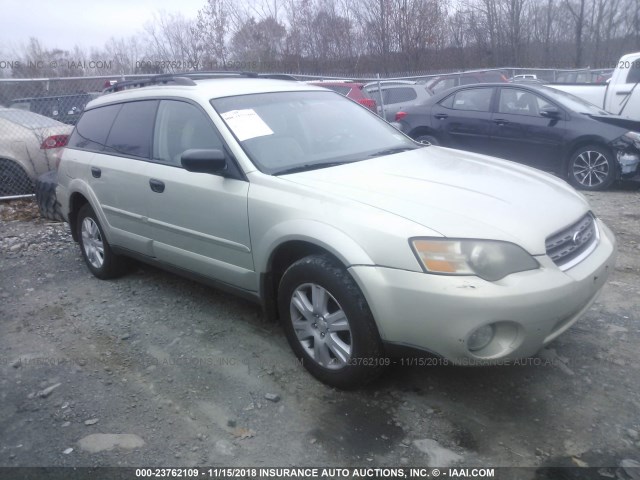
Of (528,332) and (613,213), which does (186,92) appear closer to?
(528,332)

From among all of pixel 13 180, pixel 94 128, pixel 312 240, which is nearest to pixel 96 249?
pixel 94 128

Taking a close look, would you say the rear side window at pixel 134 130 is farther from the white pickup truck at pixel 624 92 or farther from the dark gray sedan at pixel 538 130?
the white pickup truck at pixel 624 92

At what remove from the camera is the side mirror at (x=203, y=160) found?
3.46 m

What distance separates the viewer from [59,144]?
27.8 ft

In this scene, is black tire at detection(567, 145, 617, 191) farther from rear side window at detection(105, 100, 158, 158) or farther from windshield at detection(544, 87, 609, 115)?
rear side window at detection(105, 100, 158, 158)

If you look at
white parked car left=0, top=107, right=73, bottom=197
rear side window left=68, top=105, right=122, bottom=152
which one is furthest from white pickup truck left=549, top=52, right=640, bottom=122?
white parked car left=0, top=107, right=73, bottom=197

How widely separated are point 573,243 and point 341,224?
4.08 ft

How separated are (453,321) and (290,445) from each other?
101cm

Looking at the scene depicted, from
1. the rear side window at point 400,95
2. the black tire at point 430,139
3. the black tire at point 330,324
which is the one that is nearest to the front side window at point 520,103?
the black tire at point 430,139

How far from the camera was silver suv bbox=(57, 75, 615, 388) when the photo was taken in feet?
8.95

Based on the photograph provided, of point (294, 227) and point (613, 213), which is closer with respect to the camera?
point (294, 227)

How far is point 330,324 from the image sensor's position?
314 cm

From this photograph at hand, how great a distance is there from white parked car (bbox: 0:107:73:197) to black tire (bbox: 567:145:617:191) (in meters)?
7.22

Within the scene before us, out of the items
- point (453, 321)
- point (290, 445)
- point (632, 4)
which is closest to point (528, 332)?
point (453, 321)
